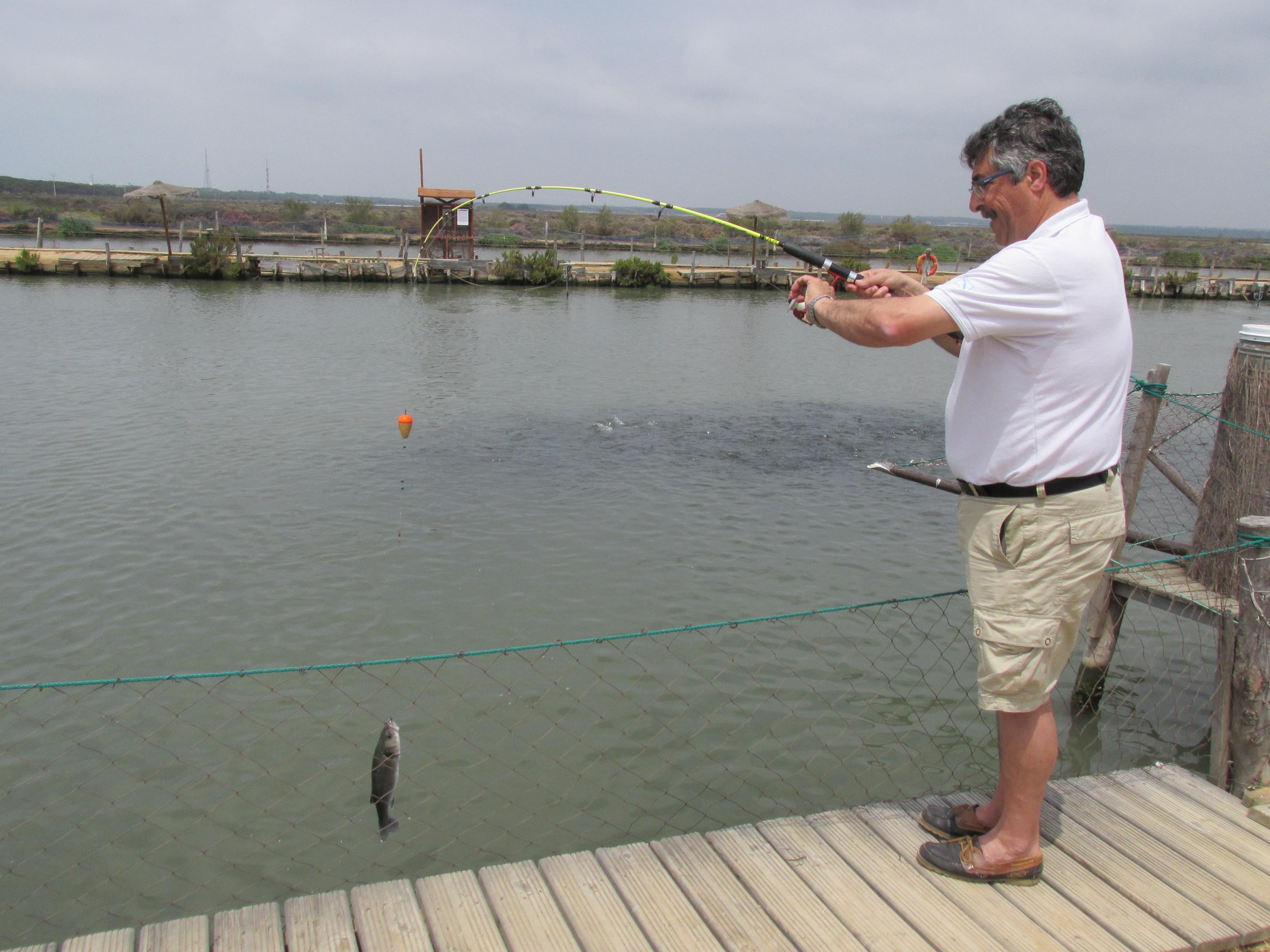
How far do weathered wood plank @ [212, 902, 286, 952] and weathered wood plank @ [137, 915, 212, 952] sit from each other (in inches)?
1.0

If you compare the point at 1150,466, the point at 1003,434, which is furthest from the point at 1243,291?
the point at 1003,434

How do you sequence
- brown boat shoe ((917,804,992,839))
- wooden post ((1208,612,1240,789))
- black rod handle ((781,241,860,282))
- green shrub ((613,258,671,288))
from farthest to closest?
1. green shrub ((613,258,671,288))
2. wooden post ((1208,612,1240,789))
3. black rod handle ((781,241,860,282))
4. brown boat shoe ((917,804,992,839))

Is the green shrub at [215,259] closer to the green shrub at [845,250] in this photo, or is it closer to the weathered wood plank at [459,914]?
the green shrub at [845,250]

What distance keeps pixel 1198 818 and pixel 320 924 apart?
9.67 ft

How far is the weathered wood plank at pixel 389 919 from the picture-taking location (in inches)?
96.9

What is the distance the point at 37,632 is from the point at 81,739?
1.39 m

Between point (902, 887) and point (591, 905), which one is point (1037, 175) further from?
point (591, 905)

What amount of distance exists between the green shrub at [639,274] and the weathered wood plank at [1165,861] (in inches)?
1202

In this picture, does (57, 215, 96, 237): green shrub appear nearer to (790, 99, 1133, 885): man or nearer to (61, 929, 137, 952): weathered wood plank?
(61, 929, 137, 952): weathered wood plank

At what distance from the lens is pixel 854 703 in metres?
5.34

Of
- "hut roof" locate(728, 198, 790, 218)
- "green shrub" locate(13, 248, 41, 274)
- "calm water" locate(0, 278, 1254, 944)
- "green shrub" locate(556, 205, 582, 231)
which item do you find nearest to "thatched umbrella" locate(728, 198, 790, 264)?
"hut roof" locate(728, 198, 790, 218)

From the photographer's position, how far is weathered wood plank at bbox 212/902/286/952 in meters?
2.45

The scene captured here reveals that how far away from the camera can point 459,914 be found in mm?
2582

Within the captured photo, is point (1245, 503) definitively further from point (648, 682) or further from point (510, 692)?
point (510, 692)
